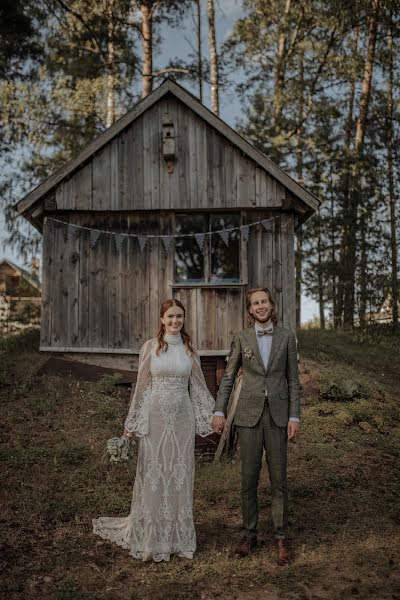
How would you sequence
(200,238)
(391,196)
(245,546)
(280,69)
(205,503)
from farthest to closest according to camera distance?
(391,196) < (280,69) < (200,238) < (205,503) < (245,546)

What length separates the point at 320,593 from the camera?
14.6 feet

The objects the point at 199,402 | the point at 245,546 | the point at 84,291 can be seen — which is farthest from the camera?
the point at 84,291

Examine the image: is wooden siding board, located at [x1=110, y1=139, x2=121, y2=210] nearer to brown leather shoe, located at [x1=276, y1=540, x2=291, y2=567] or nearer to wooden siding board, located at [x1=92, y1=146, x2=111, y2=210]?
wooden siding board, located at [x1=92, y1=146, x2=111, y2=210]

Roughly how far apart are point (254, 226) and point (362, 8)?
1093 cm

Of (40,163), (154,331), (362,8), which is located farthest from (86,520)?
(362,8)

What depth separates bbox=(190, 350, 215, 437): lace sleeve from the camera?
550cm

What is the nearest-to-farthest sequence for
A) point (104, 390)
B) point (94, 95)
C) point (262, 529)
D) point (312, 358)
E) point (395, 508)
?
point (262, 529)
point (395, 508)
point (104, 390)
point (312, 358)
point (94, 95)

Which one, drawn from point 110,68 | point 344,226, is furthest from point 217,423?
point 344,226

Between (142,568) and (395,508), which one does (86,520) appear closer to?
(142,568)

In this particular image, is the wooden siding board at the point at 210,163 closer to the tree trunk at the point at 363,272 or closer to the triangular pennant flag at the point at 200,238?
the triangular pennant flag at the point at 200,238

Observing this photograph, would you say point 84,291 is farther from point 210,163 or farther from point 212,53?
point 212,53

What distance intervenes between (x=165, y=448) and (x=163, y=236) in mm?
6378

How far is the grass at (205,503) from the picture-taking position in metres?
4.65

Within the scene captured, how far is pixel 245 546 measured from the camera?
512 cm
